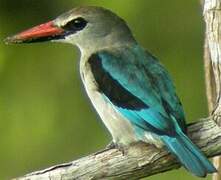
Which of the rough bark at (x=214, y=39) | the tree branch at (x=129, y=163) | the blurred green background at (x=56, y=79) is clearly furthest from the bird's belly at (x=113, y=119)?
the blurred green background at (x=56, y=79)

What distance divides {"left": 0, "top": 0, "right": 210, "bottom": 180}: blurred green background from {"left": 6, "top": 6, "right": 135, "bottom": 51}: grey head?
111 cm

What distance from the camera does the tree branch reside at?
393 cm

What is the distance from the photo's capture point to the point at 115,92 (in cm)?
414

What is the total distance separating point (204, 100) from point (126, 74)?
4.82ft

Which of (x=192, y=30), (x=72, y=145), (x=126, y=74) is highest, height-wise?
(x=126, y=74)

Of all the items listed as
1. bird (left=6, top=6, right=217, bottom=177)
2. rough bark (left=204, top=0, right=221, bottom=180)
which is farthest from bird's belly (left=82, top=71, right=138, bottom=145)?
rough bark (left=204, top=0, right=221, bottom=180)

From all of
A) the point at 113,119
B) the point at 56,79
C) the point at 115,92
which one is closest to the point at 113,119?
the point at 113,119

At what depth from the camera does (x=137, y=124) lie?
4113mm

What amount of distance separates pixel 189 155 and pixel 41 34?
0.85 metres

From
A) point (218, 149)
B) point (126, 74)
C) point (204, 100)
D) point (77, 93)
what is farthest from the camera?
point (77, 93)

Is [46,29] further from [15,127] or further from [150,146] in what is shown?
[15,127]

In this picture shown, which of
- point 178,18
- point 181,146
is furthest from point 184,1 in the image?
point 181,146

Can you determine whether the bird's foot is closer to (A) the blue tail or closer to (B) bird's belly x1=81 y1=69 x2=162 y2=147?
(B) bird's belly x1=81 y1=69 x2=162 y2=147

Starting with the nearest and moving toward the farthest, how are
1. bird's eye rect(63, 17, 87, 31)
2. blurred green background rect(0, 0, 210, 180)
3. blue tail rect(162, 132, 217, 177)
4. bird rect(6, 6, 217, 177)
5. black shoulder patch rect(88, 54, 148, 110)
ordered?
blue tail rect(162, 132, 217, 177) → bird rect(6, 6, 217, 177) → black shoulder patch rect(88, 54, 148, 110) → bird's eye rect(63, 17, 87, 31) → blurred green background rect(0, 0, 210, 180)
